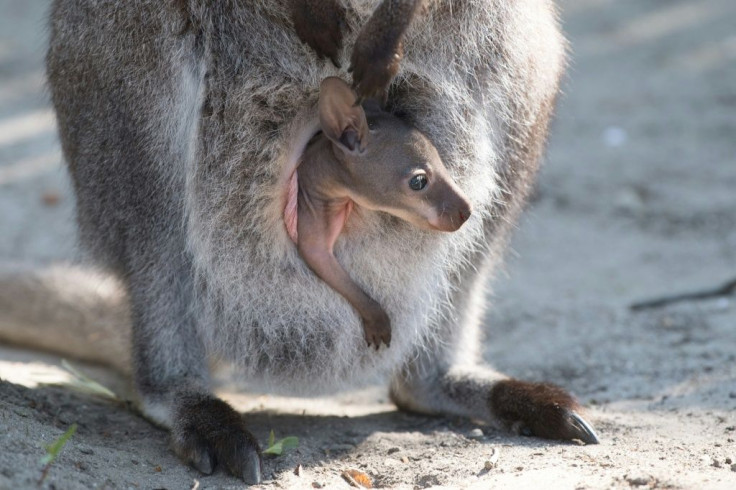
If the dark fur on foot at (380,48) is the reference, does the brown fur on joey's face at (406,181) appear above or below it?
below

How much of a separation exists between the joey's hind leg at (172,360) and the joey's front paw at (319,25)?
0.68 metres

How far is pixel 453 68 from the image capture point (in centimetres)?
267

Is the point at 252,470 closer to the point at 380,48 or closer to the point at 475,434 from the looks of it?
the point at 475,434

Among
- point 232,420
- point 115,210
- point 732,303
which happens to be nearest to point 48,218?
point 115,210

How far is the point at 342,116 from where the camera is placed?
243 cm

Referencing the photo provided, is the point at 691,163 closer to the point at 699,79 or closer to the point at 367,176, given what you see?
the point at 699,79

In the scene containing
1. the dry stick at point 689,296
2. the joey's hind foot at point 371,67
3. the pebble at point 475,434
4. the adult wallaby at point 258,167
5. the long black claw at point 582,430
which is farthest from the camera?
the dry stick at point 689,296

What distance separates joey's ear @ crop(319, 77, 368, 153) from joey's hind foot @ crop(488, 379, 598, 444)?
88cm

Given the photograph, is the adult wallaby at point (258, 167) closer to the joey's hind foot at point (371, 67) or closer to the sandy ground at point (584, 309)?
the joey's hind foot at point (371, 67)

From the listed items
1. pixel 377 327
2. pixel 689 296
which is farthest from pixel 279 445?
pixel 689 296

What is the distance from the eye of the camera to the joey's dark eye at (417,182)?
2.45 meters

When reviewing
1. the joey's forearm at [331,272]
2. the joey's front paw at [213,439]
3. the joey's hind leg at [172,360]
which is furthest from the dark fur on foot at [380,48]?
the joey's front paw at [213,439]

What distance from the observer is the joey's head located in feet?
8.03

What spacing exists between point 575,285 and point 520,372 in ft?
2.65
